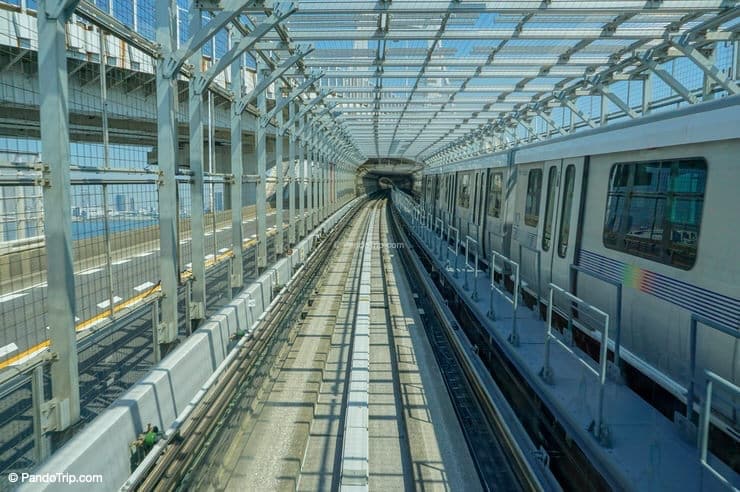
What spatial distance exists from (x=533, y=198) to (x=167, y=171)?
6.13 m

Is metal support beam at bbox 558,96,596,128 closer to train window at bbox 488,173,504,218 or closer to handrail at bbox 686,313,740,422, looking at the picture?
train window at bbox 488,173,504,218

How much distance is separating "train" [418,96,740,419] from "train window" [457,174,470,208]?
247 inches

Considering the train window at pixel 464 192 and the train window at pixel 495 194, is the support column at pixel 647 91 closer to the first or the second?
the train window at pixel 495 194

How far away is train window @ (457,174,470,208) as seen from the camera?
15.0 meters

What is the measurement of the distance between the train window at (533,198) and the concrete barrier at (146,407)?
16.9 feet

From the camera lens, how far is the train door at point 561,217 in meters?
7.05

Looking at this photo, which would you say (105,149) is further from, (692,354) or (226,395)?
(692,354)

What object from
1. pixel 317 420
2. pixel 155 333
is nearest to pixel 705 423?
pixel 317 420

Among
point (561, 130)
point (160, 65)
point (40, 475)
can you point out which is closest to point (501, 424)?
point (40, 475)

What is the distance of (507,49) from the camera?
11.4m

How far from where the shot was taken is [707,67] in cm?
928

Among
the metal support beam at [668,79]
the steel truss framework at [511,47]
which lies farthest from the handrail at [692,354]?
the metal support beam at [668,79]

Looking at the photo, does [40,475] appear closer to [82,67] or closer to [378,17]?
[82,67]

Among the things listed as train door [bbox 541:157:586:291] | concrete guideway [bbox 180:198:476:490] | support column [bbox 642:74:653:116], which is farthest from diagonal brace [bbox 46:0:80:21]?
support column [bbox 642:74:653:116]
